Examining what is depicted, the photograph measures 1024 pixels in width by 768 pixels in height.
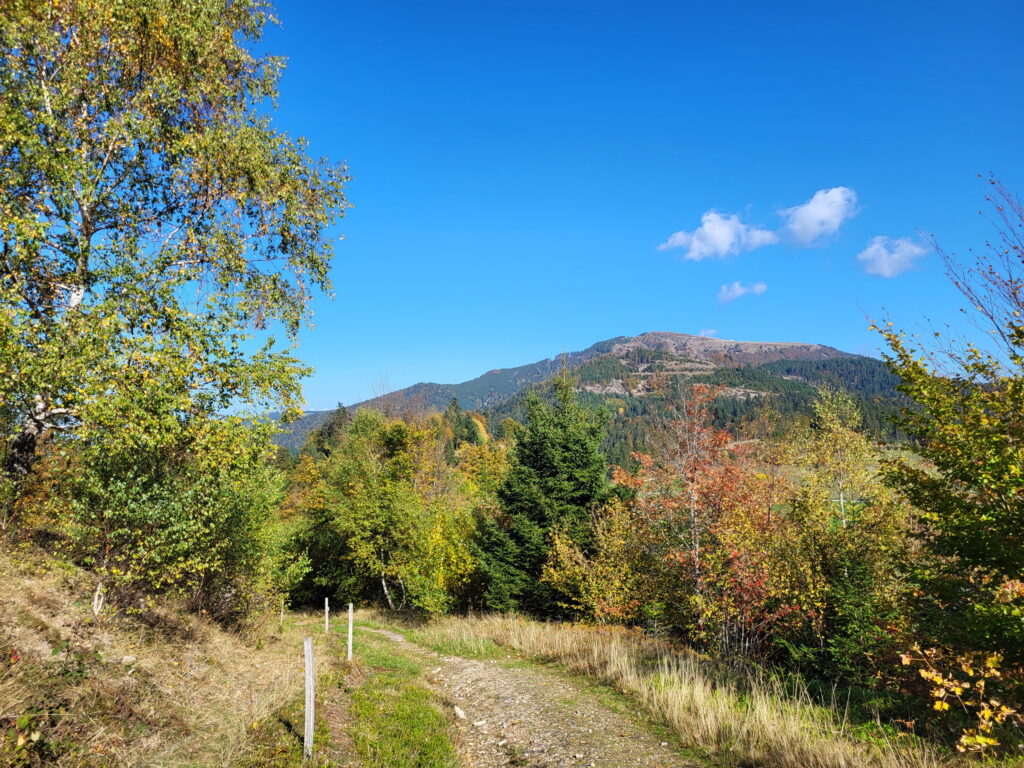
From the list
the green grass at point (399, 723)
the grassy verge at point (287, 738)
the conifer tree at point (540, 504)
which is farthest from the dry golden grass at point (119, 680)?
the conifer tree at point (540, 504)

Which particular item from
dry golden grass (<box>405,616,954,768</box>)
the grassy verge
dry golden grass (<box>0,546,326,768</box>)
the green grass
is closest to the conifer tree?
dry golden grass (<box>405,616,954,768</box>)

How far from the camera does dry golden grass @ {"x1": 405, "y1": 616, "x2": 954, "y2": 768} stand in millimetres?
5680

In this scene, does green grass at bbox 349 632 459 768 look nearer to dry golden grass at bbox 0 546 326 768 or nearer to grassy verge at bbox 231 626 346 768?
grassy verge at bbox 231 626 346 768

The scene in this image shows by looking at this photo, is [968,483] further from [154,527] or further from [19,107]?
[19,107]

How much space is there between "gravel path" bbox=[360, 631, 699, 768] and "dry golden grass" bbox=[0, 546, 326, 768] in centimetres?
353

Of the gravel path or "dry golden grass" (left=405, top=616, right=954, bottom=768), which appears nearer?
"dry golden grass" (left=405, top=616, right=954, bottom=768)

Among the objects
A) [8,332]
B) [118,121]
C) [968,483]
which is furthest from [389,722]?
[118,121]

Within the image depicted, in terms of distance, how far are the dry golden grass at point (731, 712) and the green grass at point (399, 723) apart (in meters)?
3.64

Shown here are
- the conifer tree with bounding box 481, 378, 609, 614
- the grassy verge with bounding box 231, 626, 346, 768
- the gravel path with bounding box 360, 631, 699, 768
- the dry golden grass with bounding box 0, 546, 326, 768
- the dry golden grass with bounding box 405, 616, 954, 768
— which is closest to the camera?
the dry golden grass with bounding box 0, 546, 326, 768

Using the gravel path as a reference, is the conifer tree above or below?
above

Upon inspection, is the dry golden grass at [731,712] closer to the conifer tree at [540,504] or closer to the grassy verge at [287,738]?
the grassy verge at [287,738]

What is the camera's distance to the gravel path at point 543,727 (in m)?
6.90

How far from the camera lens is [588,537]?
20.3 metres

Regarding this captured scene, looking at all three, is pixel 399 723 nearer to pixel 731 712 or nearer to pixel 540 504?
pixel 731 712
